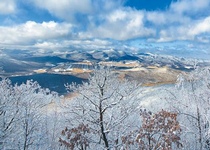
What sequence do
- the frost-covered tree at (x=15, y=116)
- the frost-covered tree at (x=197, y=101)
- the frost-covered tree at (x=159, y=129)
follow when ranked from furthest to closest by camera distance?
1. the frost-covered tree at (x=15, y=116)
2. the frost-covered tree at (x=197, y=101)
3. the frost-covered tree at (x=159, y=129)

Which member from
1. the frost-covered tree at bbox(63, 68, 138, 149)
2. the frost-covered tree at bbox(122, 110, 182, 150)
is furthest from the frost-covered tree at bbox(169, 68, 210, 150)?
the frost-covered tree at bbox(63, 68, 138, 149)

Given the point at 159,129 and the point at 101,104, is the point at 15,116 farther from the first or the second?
the point at 159,129

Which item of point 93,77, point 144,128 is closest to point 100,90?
point 93,77

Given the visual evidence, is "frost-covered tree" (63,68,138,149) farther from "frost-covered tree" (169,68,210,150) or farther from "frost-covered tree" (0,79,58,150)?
"frost-covered tree" (0,79,58,150)

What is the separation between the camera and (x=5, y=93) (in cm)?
2031

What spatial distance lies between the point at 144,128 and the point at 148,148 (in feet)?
4.87

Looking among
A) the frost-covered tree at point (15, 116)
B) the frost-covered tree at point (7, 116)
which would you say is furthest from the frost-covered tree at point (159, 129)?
the frost-covered tree at point (15, 116)

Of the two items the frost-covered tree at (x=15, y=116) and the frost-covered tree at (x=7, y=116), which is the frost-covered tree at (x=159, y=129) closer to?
the frost-covered tree at (x=7, y=116)

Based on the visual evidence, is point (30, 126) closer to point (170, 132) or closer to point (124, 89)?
point (124, 89)

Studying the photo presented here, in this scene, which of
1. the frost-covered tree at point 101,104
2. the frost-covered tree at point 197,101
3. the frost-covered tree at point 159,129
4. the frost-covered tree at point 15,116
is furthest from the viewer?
the frost-covered tree at point 15,116

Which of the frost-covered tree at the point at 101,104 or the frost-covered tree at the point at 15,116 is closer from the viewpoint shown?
the frost-covered tree at the point at 101,104


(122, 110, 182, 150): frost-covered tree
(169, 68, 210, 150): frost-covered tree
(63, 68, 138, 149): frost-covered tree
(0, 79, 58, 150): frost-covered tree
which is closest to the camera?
(122, 110, 182, 150): frost-covered tree

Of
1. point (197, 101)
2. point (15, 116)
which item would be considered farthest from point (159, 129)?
point (15, 116)

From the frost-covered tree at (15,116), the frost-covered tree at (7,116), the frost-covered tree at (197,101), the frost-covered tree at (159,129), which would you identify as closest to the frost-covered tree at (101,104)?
the frost-covered tree at (159,129)
